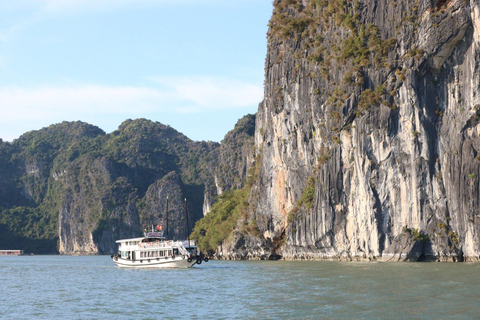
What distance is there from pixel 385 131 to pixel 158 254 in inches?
926

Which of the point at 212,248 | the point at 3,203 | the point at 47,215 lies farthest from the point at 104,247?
the point at 212,248

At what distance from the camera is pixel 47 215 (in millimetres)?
187250

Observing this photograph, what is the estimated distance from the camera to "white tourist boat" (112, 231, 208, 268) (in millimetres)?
53156

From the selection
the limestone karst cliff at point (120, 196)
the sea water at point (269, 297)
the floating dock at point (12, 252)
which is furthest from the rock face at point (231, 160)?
the sea water at point (269, 297)

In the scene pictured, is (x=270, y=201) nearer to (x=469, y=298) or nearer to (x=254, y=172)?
(x=254, y=172)

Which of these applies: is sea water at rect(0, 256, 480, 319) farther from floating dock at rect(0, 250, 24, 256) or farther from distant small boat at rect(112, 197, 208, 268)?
floating dock at rect(0, 250, 24, 256)

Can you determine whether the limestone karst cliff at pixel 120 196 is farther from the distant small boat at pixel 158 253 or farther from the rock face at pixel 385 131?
the distant small boat at pixel 158 253

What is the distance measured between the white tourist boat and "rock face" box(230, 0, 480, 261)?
1366cm

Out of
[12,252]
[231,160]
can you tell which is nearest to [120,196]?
[12,252]

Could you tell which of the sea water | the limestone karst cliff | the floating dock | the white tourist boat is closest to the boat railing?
the white tourist boat

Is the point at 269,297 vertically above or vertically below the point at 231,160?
below

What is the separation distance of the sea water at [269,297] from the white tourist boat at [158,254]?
11747 millimetres

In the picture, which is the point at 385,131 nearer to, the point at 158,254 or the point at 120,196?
the point at 158,254

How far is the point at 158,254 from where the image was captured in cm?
5500
